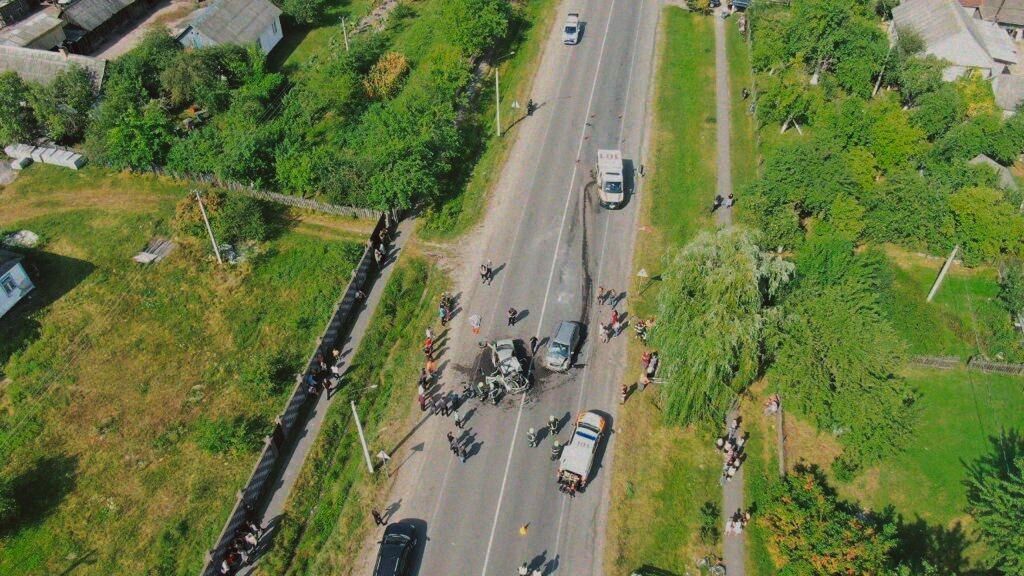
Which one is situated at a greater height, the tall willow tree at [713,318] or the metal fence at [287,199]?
the tall willow tree at [713,318]

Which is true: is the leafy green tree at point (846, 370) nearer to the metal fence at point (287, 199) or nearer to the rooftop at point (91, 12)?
the metal fence at point (287, 199)

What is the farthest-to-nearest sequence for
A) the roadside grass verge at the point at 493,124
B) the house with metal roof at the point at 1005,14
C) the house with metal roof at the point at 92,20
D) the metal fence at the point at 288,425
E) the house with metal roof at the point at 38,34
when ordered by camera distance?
the house with metal roof at the point at 1005,14, the house with metal roof at the point at 92,20, the house with metal roof at the point at 38,34, the roadside grass verge at the point at 493,124, the metal fence at the point at 288,425

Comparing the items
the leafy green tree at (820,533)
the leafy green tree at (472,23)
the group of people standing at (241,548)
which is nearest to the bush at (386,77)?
the leafy green tree at (472,23)

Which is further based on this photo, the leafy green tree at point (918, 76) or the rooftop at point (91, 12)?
the rooftop at point (91, 12)

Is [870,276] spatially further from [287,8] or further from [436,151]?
[287,8]

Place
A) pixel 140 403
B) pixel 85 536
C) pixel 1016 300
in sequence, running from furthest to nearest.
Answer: pixel 1016 300 → pixel 140 403 → pixel 85 536

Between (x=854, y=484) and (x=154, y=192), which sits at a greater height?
(x=154, y=192)

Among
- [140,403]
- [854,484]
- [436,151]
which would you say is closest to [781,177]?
[854,484]
